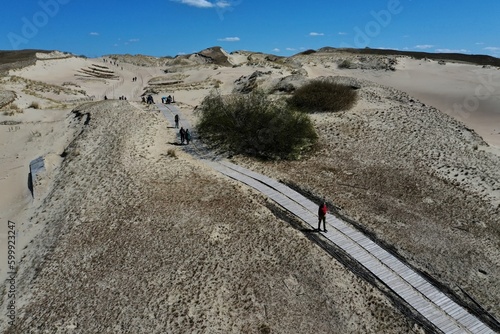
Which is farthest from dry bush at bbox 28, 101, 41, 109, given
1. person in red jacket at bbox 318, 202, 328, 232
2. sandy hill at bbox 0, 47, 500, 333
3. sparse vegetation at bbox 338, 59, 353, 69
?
sparse vegetation at bbox 338, 59, 353, 69

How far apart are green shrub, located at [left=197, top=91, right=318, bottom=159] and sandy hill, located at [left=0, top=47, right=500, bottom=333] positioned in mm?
1484

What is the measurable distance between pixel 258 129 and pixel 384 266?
1491 cm

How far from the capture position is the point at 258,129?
28500 millimetres

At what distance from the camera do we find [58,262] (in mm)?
17062

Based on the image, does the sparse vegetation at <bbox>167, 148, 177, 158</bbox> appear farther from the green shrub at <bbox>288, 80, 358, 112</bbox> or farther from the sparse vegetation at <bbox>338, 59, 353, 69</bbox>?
the sparse vegetation at <bbox>338, 59, 353, 69</bbox>

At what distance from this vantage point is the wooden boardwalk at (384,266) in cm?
1368

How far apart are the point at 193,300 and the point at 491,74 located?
6844 cm

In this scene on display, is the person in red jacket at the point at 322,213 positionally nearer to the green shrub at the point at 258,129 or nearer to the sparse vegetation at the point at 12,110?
the green shrub at the point at 258,129

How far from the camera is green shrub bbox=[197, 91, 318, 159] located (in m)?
27.6

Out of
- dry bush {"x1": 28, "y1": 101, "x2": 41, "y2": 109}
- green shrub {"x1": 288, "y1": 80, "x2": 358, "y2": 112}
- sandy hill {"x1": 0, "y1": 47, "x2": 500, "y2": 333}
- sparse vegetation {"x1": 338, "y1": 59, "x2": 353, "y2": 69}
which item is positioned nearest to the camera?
sandy hill {"x1": 0, "y1": 47, "x2": 500, "y2": 333}

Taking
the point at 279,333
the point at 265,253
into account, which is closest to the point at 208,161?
the point at 265,253

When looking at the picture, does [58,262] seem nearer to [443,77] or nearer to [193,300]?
[193,300]

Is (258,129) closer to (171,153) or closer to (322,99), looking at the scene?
(171,153)

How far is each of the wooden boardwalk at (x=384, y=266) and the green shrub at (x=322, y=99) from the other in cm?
1537
